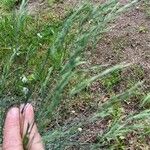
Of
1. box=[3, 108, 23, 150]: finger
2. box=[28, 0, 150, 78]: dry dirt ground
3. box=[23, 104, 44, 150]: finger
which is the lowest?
box=[28, 0, 150, 78]: dry dirt ground

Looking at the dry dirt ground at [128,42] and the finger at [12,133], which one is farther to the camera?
the dry dirt ground at [128,42]

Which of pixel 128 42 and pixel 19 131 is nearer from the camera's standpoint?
pixel 19 131

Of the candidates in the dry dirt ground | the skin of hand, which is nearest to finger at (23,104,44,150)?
the skin of hand

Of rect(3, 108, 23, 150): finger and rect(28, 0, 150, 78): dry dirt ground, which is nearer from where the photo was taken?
rect(3, 108, 23, 150): finger

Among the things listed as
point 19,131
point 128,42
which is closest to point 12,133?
point 19,131

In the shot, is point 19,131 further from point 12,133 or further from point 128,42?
point 128,42

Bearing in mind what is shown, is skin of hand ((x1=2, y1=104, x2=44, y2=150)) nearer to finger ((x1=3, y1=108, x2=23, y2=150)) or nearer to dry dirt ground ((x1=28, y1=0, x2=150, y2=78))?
finger ((x1=3, y1=108, x2=23, y2=150))

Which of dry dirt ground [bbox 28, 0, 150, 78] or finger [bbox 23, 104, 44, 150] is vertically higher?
finger [bbox 23, 104, 44, 150]

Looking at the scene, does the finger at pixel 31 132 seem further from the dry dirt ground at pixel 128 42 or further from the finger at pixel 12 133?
the dry dirt ground at pixel 128 42

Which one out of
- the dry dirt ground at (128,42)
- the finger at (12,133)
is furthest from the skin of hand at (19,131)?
the dry dirt ground at (128,42)
